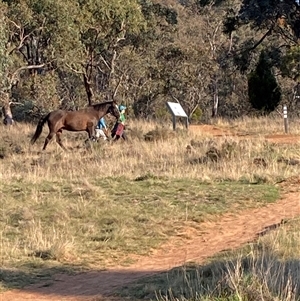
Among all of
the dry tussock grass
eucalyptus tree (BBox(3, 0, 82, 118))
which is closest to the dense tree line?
eucalyptus tree (BBox(3, 0, 82, 118))

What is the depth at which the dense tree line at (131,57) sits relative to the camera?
108 ft

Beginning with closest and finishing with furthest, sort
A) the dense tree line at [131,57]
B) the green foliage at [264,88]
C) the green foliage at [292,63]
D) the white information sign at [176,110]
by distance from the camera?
the white information sign at [176,110]
the dense tree line at [131,57]
the green foliage at [292,63]
the green foliage at [264,88]

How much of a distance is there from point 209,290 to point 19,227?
5904 millimetres

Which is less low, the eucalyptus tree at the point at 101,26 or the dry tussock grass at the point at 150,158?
the eucalyptus tree at the point at 101,26

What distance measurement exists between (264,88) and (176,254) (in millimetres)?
27426

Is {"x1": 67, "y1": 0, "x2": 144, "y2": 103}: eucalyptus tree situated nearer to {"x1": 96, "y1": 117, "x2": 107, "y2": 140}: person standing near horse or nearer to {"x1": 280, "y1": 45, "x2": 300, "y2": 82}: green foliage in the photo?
{"x1": 280, "y1": 45, "x2": 300, "y2": 82}: green foliage

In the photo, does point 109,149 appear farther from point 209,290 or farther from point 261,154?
point 209,290

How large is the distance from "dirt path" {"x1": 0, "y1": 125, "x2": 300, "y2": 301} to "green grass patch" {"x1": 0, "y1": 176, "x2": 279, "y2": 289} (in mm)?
284

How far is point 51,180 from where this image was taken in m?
16.6

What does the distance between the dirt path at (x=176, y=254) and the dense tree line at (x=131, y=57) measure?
15.2m

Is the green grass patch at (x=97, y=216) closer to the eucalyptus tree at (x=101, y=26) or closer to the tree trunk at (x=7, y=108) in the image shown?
the tree trunk at (x=7, y=108)

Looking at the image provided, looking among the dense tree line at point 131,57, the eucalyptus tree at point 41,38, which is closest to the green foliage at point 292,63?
the dense tree line at point 131,57

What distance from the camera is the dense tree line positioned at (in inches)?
1298

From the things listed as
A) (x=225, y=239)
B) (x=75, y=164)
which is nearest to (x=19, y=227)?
(x=225, y=239)
